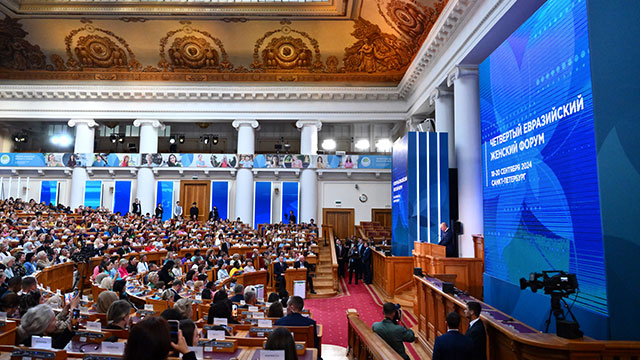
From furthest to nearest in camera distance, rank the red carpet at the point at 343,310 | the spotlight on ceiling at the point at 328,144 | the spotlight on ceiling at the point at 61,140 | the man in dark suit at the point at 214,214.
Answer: the spotlight on ceiling at the point at 61,140, the spotlight on ceiling at the point at 328,144, the man in dark suit at the point at 214,214, the red carpet at the point at 343,310

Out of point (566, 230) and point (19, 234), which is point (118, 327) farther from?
point (19, 234)

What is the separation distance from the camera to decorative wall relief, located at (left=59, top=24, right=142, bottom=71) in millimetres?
20594

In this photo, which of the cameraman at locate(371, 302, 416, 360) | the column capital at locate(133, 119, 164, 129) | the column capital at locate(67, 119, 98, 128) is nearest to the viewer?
the cameraman at locate(371, 302, 416, 360)

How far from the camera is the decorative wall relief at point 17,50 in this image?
20.1 m

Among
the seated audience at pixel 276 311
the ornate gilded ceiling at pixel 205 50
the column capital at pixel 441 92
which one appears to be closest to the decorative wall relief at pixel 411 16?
the ornate gilded ceiling at pixel 205 50

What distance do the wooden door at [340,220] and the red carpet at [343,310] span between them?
888 cm

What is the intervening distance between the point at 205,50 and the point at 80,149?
8.74 m

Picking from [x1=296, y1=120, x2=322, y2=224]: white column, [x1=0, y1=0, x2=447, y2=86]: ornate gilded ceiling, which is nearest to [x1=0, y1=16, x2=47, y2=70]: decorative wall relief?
[x1=0, y1=0, x2=447, y2=86]: ornate gilded ceiling

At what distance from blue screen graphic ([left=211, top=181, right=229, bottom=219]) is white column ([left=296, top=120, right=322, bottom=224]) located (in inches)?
162

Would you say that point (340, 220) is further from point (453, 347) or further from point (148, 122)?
point (453, 347)

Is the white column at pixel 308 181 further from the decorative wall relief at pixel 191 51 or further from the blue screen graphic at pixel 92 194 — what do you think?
the blue screen graphic at pixel 92 194

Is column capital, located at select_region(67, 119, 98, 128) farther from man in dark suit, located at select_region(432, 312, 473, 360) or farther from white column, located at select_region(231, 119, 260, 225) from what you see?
man in dark suit, located at select_region(432, 312, 473, 360)

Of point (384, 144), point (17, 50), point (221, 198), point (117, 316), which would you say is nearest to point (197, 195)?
point (221, 198)

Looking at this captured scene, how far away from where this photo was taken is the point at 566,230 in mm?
4785
